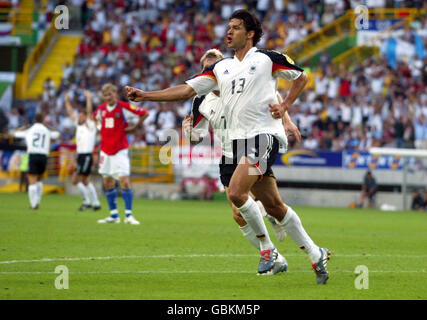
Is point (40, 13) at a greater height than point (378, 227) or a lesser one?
greater

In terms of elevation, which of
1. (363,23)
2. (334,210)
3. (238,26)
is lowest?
(334,210)

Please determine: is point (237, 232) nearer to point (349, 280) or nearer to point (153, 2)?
point (349, 280)

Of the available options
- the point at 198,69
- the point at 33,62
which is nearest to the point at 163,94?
the point at 198,69

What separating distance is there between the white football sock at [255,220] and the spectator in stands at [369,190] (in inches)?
Answer: 725

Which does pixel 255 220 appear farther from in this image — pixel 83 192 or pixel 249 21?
pixel 83 192

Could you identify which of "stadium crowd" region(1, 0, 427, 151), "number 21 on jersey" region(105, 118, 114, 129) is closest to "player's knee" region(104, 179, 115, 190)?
"number 21 on jersey" region(105, 118, 114, 129)

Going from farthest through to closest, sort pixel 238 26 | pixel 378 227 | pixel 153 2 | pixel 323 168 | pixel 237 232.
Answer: pixel 153 2
pixel 323 168
pixel 378 227
pixel 237 232
pixel 238 26

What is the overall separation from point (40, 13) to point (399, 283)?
37.1 metres

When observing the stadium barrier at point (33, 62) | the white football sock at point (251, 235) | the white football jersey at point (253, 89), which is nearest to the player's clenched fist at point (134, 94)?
the white football jersey at point (253, 89)

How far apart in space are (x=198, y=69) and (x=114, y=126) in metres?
19.2

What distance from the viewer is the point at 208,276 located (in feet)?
31.1

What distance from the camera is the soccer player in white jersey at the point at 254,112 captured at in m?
8.88

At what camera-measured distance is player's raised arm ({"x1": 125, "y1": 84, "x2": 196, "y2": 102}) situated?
329 inches
